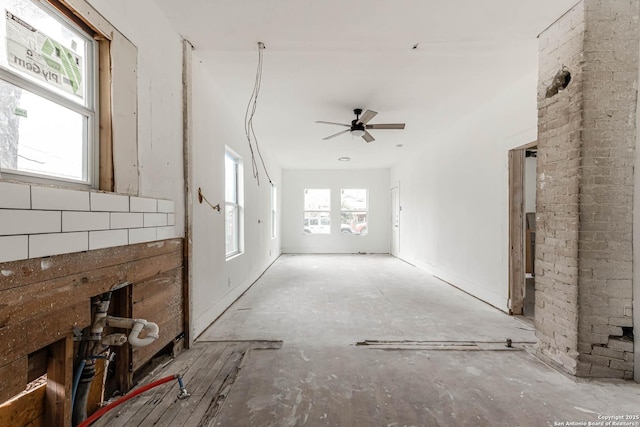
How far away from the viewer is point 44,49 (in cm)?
130

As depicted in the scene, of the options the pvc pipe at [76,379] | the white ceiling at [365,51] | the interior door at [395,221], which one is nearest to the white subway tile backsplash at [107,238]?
the pvc pipe at [76,379]

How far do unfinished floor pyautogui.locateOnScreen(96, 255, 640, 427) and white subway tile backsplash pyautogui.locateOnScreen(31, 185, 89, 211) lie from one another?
119 centimetres

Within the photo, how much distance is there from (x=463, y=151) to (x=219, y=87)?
145 inches

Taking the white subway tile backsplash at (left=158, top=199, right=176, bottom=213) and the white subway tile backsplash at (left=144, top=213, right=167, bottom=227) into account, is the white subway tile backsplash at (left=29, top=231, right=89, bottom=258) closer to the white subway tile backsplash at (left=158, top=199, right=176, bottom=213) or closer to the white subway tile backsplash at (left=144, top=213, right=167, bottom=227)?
the white subway tile backsplash at (left=144, top=213, right=167, bottom=227)

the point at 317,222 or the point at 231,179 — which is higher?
the point at 231,179

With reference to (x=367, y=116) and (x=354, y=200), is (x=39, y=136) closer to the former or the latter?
(x=367, y=116)

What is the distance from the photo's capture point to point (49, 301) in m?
1.25

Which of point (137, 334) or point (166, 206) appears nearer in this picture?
point (137, 334)

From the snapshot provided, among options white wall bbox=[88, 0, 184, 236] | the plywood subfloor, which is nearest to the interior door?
the plywood subfloor

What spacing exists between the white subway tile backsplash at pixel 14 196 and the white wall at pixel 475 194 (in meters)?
3.96

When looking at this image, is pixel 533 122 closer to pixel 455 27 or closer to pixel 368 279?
pixel 455 27

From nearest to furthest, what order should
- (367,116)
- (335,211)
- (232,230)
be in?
(367,116) → (232,230) → (335,211)

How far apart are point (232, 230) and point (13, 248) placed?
3.12 metres

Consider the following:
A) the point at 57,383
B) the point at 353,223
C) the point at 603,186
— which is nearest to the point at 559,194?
the point at 603,186
